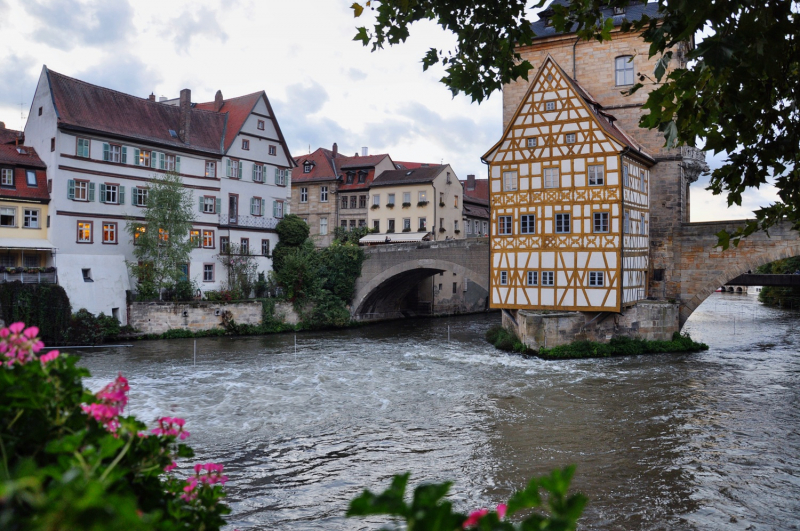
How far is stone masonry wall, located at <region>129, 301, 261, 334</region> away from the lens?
24.6 meters

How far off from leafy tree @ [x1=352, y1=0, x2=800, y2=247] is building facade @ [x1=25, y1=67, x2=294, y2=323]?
70.7 feet

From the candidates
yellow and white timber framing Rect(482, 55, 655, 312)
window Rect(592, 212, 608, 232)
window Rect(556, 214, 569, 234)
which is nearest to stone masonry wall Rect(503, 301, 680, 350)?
yellow and white timber framing Rect(482, 55, 655, 312)

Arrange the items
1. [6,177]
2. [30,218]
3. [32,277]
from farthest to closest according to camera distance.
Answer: [30,218] < [6,177] < [32,277]

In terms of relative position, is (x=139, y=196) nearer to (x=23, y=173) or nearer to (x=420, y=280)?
(x=23, y=173)

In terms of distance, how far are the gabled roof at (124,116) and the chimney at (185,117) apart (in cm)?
25

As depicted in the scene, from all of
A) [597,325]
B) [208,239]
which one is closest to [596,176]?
[597,325]

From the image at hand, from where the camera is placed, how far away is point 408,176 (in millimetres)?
40688

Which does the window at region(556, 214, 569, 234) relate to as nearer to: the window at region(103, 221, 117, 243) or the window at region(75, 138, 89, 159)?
the window at region(103, 221, 117, 243)

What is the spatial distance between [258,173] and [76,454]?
105ft

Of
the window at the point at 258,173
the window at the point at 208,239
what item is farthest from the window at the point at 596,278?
the window at the point at 258,173

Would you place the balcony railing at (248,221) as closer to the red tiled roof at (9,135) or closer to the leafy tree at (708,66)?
the red tiled roof at (9,135)

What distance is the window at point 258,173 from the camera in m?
32.4

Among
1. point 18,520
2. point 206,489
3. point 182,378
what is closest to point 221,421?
point 182,378

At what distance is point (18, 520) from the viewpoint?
138cm
